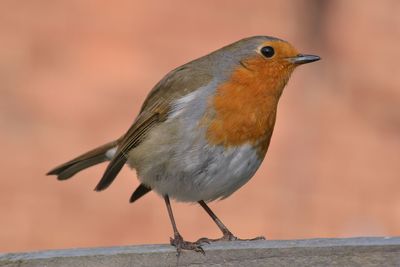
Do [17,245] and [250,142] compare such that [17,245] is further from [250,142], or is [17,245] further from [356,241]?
[356,241]

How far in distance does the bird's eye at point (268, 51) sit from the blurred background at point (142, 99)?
70.0 inches

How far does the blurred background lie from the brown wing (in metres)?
1.37

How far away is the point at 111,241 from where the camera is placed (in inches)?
218

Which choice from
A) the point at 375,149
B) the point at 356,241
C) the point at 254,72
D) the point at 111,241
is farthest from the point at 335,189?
the point at 356,241

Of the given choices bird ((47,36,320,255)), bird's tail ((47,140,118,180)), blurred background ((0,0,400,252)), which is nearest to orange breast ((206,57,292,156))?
bird ((47,36,320,255))

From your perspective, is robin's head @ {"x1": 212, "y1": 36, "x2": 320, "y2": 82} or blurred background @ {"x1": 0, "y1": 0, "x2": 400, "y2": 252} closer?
robin's head @ {"x1": 212, "y1": 36, "x2": 320, "y2": 82}

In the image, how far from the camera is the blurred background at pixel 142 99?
551cm

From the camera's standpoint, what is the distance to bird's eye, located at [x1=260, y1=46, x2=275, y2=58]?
389 centimetres

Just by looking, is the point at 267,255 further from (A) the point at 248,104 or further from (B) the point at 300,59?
(B) the point at 300,59

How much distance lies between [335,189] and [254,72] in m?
2.26

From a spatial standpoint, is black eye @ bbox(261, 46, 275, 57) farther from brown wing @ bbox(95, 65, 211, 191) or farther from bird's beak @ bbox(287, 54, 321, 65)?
brown wing @ bbox(95, 65, 211, 191)

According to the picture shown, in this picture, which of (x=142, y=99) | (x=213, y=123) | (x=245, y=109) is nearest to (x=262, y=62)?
(x=245, y=109)

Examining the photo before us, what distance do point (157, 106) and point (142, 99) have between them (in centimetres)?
161

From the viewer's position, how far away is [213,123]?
3.62 m
